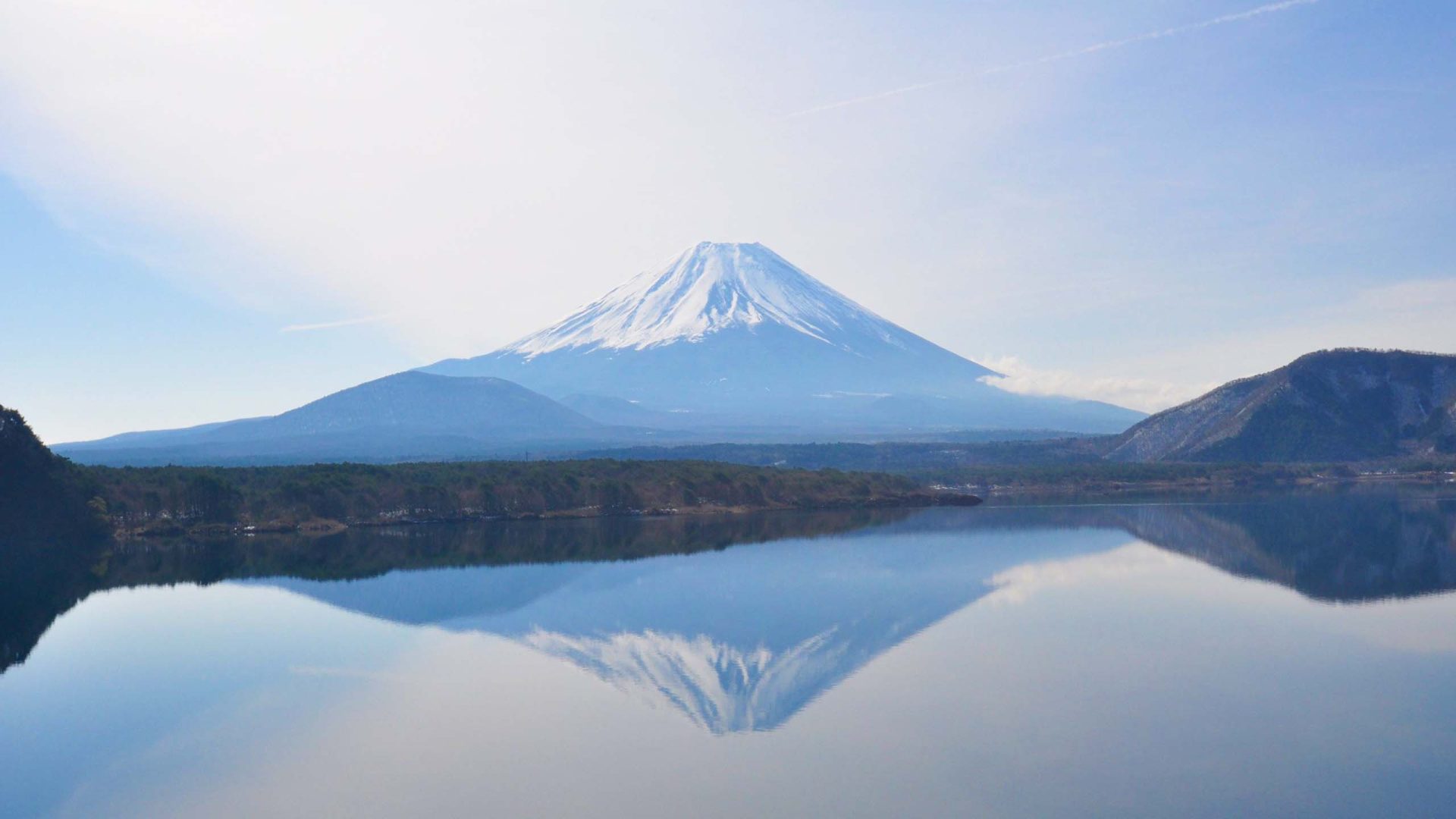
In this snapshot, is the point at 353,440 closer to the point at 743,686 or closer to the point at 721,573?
the point at 721,573

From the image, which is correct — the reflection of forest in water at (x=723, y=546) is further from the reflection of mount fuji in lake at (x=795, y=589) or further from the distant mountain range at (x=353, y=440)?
the distant mountain range at (x=353, y=440)

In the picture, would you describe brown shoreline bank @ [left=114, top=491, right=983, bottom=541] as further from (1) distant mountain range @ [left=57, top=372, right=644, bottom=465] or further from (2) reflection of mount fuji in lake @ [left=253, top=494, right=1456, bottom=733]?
(1) distant mountain range @ [left=57, top=372, right=644, bottom=465]

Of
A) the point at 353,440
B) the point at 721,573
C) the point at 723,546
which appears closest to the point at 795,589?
the point at 721,573

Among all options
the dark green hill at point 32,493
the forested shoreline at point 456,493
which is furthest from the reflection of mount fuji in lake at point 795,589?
the dark green hill at point 32,493

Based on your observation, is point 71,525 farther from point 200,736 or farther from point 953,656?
point 953,656

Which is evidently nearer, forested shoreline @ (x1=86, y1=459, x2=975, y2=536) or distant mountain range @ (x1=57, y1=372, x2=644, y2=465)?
forested shoreline @ (x1=86, y1=459, x2=975, y2=536)

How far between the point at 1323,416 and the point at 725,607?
9888 cm

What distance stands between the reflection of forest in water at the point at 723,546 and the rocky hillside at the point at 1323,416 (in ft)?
146

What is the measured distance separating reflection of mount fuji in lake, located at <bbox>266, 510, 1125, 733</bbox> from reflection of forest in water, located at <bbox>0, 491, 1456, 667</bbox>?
363 cm

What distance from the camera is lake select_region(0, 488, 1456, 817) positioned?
1545 centimetres

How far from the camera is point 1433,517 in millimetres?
53062

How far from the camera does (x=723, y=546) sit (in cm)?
4703

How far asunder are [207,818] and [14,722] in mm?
7387

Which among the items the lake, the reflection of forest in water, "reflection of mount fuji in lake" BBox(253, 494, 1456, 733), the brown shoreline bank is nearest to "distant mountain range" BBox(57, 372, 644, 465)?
the brown shoreline bank
